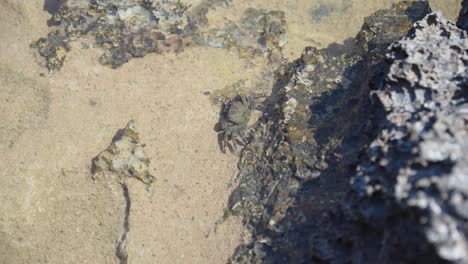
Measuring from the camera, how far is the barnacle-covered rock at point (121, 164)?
197 inches

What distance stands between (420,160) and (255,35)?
4.68 metres

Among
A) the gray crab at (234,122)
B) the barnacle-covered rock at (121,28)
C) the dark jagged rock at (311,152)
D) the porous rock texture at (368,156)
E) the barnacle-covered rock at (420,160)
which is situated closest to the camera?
the barnacle-covered rock at (420,160)

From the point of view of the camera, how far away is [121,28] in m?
6.59

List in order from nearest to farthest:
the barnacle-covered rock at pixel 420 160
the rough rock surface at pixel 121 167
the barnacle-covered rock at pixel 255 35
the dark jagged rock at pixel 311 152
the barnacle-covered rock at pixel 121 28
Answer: the barnacle-covered rock at pixel 420 160 → the dark jagged rock at pixel 311 152 → the rough rock surface at pixel 121 167 → the barnacle-covered rock at pixel 121 28 → the barnacle-covered rock at pixel 255 35

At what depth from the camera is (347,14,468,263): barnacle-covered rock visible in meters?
2.28

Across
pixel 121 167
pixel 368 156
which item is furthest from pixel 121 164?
pixel 368 156

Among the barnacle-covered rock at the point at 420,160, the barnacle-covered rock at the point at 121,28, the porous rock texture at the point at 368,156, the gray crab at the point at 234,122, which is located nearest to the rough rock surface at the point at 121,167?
the gray crab at the point at 234,122

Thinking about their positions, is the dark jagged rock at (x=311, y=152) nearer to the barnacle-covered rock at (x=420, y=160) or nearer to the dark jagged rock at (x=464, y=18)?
the barnacle-covered rock at (x=420, y=160)

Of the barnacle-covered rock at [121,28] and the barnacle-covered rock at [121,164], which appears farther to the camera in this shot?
the barnacle-covered rock at [121,28]

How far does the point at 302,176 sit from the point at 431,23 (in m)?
1.92

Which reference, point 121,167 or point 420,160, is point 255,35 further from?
point 420,160

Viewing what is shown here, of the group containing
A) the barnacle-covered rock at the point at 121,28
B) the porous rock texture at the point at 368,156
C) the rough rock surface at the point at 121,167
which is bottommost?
the rough rock surface at the point at 121,167

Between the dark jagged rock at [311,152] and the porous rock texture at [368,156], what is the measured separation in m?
0.01

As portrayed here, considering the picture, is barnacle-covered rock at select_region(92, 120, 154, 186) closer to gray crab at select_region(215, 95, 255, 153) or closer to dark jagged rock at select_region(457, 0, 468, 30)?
gray crab at select_region(215, 95, 255, 153)
